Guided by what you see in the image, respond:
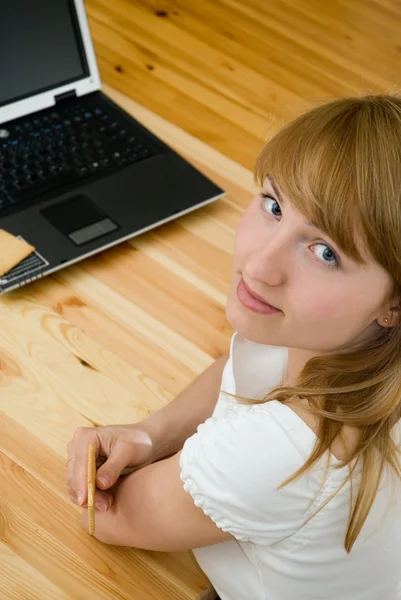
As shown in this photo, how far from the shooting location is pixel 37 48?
1198 mm

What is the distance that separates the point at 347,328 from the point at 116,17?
1006 mm

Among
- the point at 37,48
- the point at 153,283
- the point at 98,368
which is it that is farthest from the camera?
the point at 37,48

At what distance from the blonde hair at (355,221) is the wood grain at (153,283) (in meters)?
0.11

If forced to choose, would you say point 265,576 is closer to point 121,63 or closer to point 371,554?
point 371,554

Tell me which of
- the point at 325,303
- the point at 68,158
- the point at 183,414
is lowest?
the point at 183,414

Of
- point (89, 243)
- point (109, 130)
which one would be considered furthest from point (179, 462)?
point (109, 130)

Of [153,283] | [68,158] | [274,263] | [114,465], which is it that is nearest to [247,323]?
[274,263]

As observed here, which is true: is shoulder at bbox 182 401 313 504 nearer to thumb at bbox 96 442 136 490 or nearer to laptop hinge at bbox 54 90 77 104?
thumb at bbox 96 442 136 490

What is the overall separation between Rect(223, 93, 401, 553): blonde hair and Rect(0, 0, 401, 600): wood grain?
111mm

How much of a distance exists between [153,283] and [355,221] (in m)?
0.45

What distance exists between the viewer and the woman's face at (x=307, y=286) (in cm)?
68

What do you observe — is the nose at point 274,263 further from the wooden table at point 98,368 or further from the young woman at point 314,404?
the wooden table at point 98,368

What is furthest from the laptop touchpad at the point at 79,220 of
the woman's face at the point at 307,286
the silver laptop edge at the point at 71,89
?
the woman's face at the point at 307,286

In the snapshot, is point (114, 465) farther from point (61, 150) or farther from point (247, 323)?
point (61, 150)
